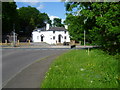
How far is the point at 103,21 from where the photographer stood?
1605 centimetres

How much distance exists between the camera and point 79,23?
2286 centimetres

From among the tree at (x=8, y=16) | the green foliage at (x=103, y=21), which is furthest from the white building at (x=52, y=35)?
the green foliage at (x=103, y=21)

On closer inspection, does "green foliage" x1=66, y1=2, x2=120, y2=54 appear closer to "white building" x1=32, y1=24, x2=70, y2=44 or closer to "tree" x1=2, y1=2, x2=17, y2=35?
"tree" x1=2, y1=2, x2=17, y2=35

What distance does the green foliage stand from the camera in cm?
1597

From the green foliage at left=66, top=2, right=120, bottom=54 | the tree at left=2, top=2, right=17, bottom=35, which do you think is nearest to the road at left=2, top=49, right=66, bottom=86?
the green foliage at left=66, top=2, right=120, bottom=54

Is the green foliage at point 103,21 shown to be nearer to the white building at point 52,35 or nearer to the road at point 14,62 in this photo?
the road at point 14,62

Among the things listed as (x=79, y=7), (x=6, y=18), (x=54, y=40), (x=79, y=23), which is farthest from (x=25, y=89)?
(x=54, y=40)

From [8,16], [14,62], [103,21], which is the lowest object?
[14,62]

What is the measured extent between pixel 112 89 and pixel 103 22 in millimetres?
10098

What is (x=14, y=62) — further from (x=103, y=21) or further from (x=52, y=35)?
(x=52, y=35)

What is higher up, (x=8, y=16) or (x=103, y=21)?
(x=8, y=16)

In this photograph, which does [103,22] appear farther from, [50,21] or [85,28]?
[50,21]

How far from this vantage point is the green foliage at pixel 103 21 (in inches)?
629

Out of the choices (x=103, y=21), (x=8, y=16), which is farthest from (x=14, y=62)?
(x=8, y=16)
